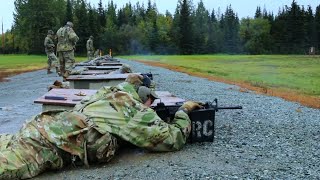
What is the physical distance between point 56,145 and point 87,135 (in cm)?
38

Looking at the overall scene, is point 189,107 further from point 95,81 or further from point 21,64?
point 21,64

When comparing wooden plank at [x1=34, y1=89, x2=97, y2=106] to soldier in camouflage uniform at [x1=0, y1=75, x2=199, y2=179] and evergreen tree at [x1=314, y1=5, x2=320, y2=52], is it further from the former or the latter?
evergreen tree at [x1=314, y1=5, x2=320, y2=52]

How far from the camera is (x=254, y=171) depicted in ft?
17.4

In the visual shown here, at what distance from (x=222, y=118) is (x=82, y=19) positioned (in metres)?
78.6

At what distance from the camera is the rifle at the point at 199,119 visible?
648 centimetres

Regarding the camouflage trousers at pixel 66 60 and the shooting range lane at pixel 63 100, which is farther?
the camouflage trousers at pixel 66 60

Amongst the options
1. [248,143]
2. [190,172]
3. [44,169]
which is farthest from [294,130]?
[44,169]

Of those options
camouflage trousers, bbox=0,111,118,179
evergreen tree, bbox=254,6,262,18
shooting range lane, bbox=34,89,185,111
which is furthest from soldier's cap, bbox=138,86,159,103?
evergreen tree, bbox=254,6,262,18

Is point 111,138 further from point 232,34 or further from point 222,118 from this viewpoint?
point 232,34

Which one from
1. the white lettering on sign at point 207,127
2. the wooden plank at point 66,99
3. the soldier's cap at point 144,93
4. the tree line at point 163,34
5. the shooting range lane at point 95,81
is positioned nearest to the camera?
the white lettering on sign at point 207,127

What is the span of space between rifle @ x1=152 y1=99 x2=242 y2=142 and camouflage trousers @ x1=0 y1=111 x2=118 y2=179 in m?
1.30

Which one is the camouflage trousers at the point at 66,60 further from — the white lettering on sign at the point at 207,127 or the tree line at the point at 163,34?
the tree line at the point at 163,34

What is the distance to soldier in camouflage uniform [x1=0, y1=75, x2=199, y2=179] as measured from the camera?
17.6ft

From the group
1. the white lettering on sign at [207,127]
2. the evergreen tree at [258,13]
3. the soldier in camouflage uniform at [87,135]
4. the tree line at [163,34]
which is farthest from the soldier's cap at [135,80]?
the evergreen tree at [258,13]
